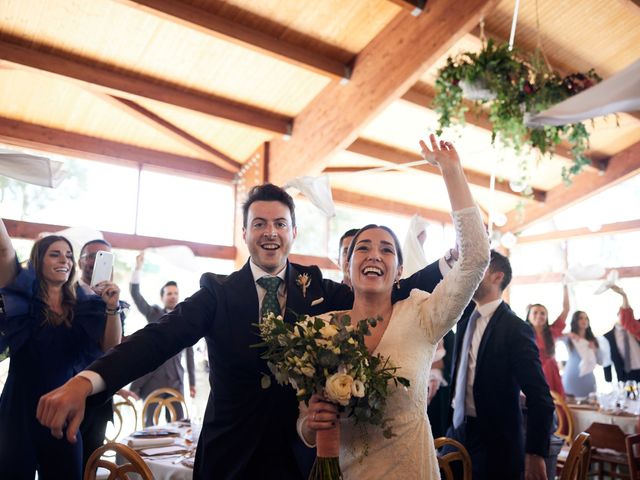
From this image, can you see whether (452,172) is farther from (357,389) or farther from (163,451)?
(163,451)

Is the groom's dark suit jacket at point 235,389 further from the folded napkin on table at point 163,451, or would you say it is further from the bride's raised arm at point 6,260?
the bride's raised arm at point 6,260

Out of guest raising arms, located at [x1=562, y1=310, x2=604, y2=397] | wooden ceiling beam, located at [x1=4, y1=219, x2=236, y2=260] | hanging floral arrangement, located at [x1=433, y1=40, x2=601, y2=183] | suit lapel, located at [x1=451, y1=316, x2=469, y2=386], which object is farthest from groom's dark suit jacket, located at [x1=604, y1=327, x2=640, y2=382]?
wooden ceiling beam, located at [x1=4, y1=219, x2=236, y2=260]

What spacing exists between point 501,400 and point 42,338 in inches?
86.3

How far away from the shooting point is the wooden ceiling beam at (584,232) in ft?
33.4

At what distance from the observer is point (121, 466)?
1907 millimetres

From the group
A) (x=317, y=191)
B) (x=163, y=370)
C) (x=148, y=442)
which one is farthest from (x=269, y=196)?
(x=163, y=370)

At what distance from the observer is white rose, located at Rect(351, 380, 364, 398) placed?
1.40 meters

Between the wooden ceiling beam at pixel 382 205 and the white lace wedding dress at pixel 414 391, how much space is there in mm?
8070

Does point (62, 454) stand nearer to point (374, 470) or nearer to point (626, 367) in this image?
point (374, 470)

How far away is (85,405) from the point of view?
126 cm

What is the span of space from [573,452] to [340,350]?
126 cm

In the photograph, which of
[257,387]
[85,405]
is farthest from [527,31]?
[85,405]

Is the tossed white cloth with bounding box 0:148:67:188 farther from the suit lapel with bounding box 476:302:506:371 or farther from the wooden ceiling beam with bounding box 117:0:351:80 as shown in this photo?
the wooden ceiling beam with bounding box 117:0:351:80

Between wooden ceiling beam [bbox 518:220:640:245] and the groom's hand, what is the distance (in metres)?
10.8
